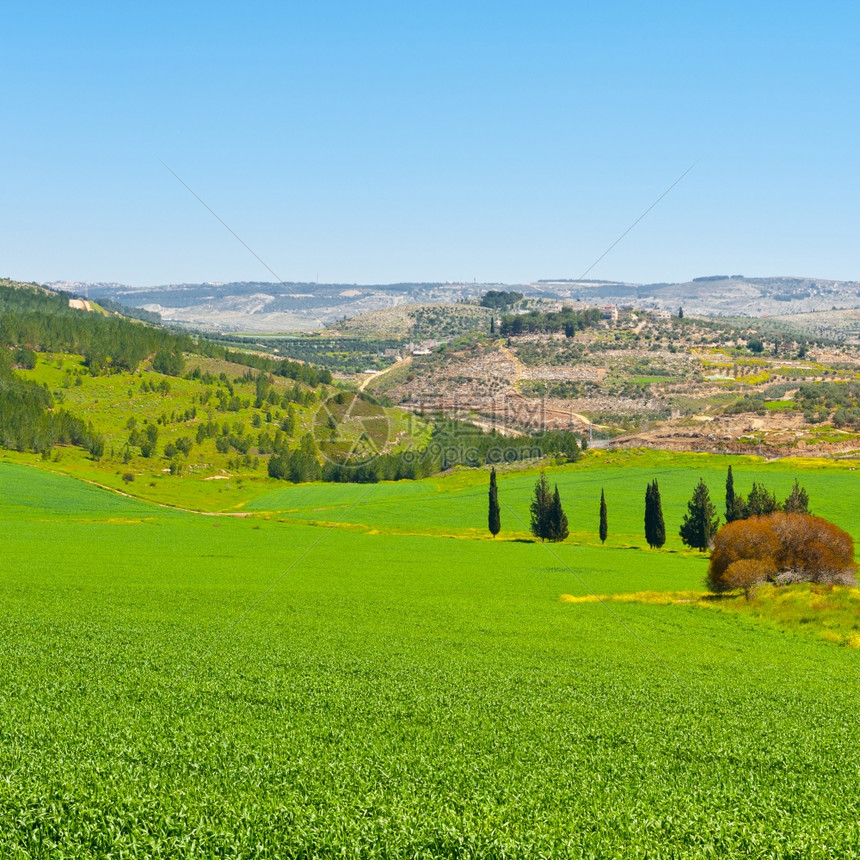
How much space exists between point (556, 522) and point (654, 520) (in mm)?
12852

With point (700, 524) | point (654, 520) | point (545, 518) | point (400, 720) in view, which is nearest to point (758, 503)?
point (700, 524)

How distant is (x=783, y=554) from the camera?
62.2 meters

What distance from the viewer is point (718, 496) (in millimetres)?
126250

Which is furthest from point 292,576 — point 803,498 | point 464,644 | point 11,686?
point 803,498

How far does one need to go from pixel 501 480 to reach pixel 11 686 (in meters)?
130

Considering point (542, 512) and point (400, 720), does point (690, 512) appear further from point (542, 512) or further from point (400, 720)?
point (400, 720)

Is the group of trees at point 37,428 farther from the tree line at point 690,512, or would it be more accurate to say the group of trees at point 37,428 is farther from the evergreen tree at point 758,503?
the evergreen tree at point 758,503

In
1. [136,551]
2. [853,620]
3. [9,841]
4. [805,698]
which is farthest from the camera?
[136,551]

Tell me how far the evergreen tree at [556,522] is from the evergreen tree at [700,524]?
50.7 feet

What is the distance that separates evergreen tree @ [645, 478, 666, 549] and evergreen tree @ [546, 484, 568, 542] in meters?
11.0

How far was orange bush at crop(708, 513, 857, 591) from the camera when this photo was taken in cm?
6116

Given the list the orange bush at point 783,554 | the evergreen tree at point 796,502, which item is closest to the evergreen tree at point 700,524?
the evergreen tree at point 796,502

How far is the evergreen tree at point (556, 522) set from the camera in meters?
104

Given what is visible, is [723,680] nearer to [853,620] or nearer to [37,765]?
[853,620]
